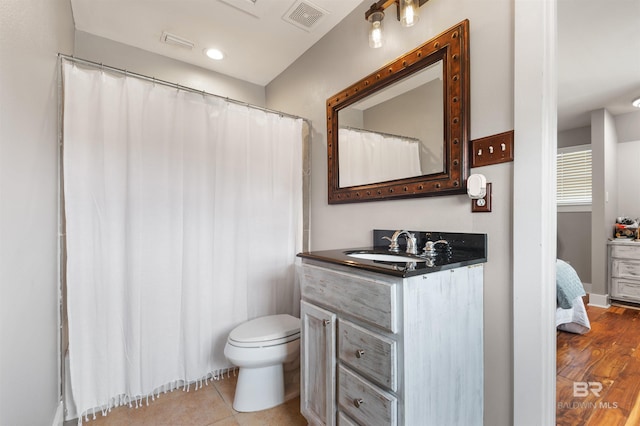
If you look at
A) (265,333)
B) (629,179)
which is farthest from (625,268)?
(265,333)

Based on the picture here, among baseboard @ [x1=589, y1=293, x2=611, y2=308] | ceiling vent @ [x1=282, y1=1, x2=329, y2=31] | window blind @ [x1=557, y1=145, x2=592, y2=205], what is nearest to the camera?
ceiling vent @ [x1=282, y1=1, x2=329, y2=31]

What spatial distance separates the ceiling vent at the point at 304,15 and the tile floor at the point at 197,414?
2.45 meters

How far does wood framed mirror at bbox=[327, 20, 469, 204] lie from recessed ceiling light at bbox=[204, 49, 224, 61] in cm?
110

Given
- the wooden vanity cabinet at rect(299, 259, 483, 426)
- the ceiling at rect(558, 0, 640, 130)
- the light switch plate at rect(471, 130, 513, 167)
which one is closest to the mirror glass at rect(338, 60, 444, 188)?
the light switch plate at rect(471, 130, 513, 167)

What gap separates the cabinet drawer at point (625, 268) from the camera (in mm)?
3252

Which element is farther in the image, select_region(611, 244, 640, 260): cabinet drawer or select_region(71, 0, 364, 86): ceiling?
select_region(611, 244, 640, 260): cabinet drawer

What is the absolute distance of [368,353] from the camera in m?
1.00

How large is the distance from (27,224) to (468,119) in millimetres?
1749

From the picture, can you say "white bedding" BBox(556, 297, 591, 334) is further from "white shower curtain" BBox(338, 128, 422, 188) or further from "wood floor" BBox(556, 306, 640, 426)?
"white shower curtain" BBox(338, 128, 422, 188)

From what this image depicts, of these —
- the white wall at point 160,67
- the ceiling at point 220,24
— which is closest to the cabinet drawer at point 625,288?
the ceiling at point 220,24

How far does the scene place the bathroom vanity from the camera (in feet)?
2.99

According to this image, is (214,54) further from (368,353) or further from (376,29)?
(368,353)

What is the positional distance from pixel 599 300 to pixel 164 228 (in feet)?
15.6

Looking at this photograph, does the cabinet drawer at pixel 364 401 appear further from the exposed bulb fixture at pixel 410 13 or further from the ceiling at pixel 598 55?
the ceiling at pixel 598 55
